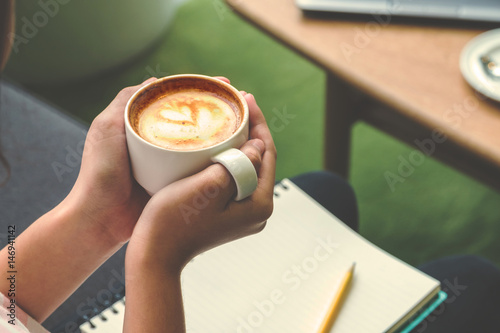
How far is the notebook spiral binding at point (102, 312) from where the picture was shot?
0.71m

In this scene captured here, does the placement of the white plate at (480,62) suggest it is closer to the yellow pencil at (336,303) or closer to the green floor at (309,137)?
the yellow pencil at (336,303)

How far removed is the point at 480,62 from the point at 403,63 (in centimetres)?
12

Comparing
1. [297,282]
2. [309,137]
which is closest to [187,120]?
[297,282]

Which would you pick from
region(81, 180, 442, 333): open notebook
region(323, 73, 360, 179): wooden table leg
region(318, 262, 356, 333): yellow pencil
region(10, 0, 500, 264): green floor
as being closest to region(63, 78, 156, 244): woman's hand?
region(81, 180, 442, 333): open notebook

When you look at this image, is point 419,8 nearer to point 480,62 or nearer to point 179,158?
point 480,62

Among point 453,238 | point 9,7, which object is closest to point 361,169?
point 453,238

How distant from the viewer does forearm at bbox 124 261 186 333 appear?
0.61 meters

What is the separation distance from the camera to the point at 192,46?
2098mm

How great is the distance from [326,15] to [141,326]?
0.62 meters

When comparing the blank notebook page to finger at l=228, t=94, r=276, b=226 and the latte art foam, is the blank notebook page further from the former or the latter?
the latte art foam

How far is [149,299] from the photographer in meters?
0.62

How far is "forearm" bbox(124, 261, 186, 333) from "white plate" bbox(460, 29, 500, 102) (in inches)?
21.5

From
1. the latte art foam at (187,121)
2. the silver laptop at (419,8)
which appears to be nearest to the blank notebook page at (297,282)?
the latte art foam at (187,121)

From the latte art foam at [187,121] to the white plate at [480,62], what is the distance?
0.41 m
